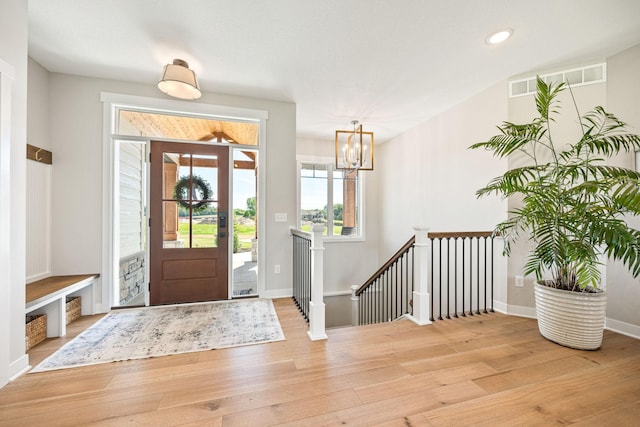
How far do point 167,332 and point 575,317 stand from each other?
344 cm

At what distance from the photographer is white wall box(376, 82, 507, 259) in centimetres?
302

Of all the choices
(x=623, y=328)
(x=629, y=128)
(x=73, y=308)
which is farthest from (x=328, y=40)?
(x=623, y=328)

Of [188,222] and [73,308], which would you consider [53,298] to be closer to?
[73,308]

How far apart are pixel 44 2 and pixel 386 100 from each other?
3.21m

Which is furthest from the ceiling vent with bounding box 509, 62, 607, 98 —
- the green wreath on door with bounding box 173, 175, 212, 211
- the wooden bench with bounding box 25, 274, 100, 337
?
the wooden bench with bounding box 25, 274, 100, 337

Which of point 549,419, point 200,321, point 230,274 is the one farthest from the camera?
point 230,274

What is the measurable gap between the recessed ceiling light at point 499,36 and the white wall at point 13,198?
11.3 feet

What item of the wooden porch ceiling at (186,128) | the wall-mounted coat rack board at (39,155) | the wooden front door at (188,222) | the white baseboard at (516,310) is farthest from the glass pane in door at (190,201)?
the white baseboard at (516,310)

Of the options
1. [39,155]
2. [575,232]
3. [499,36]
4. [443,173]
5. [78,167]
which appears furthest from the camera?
[443,173]

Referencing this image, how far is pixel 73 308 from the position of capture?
99.4 inches

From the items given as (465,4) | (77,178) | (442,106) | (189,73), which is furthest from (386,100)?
(77,178)

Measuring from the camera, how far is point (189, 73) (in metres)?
2.39

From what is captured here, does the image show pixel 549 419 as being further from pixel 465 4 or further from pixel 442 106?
pixel 442 106

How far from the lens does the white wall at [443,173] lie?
9.90 feet
